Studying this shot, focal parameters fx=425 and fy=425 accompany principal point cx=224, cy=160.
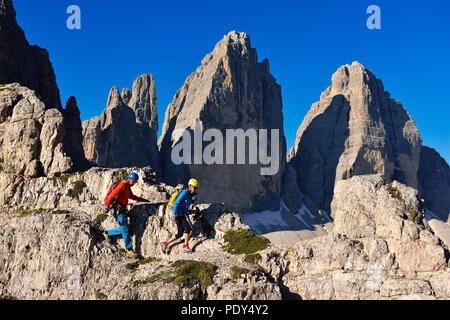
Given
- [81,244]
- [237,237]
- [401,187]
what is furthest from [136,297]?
[401,187]

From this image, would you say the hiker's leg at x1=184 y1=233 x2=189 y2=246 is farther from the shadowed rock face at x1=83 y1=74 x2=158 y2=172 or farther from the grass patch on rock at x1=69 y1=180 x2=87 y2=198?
the shadowed rock face at x1=83 y1=74 x2=158 y2=172

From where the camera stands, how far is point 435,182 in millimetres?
149750

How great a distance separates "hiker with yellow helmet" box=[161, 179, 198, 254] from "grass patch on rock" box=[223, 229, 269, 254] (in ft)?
6.04

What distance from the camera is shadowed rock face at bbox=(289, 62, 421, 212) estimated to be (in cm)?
13000

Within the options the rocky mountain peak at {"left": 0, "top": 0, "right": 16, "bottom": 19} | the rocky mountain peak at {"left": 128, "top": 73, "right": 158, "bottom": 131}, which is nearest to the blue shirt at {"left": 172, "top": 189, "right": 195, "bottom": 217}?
the rocky mountain peak at {"left": 0, "top": 0, "right": 16, "bottom": 19}

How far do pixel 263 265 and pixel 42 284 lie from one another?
900 centimetres

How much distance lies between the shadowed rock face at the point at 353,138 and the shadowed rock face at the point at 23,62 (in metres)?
94.7

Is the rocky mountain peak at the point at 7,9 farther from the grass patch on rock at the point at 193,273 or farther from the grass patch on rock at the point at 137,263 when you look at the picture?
the grass patch on rock at the point at 193,273

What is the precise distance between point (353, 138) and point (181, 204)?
12077 centimetres

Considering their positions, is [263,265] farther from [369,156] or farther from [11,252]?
[369,156]

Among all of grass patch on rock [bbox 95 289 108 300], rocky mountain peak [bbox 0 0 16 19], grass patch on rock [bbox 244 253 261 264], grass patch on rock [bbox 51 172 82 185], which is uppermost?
rocky mountain peak [bbox 0 0 16 19]

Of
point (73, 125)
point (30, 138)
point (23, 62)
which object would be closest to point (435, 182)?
point (73, 125)

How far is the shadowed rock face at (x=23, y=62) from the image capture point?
49500 mm

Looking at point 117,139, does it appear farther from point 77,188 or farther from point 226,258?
point 226,258
